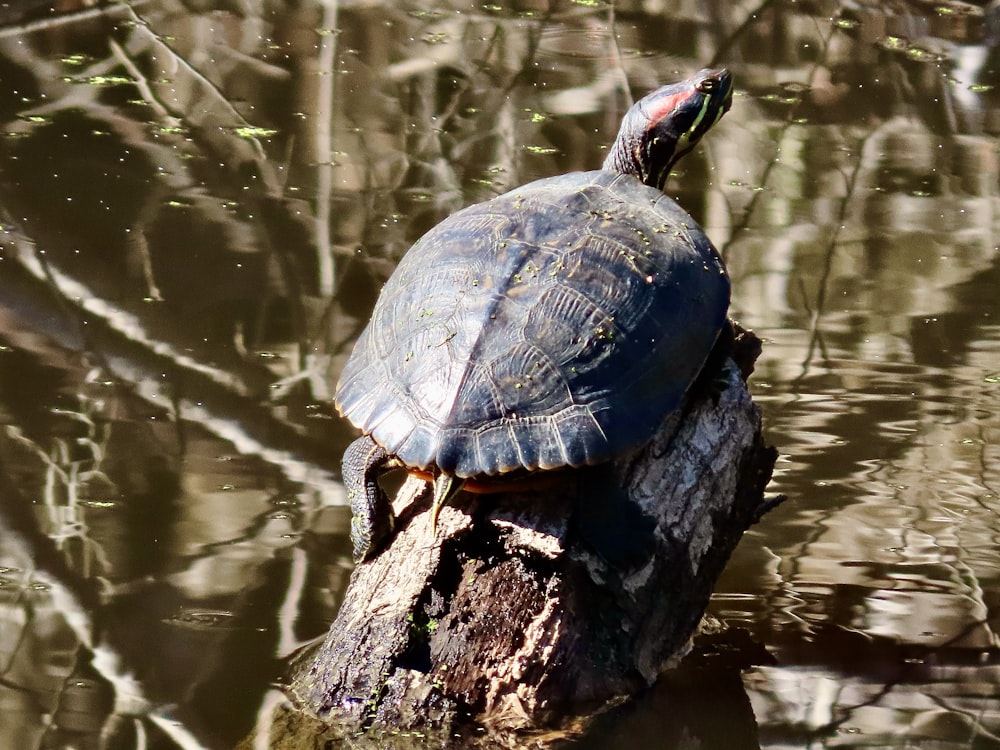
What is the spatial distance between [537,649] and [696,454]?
2.07 ft

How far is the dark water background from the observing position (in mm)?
3148

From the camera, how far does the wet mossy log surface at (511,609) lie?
2.69 metres

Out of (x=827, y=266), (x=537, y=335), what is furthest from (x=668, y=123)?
(x=827, y=266)

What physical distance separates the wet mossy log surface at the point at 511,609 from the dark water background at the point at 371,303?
244 mm

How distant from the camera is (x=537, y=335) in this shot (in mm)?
2764

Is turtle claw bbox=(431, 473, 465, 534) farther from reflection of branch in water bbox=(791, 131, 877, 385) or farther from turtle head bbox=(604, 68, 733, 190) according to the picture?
reflection of branch in water bbox=(791, 131, 877, 385)

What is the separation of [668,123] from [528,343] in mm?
1352

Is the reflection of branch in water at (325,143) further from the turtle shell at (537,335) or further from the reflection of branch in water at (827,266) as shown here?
the turtle shell at (537,335)

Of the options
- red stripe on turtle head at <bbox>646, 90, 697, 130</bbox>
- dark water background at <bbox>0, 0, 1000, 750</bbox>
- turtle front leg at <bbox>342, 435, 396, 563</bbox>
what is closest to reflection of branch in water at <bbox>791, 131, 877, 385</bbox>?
dark water background at <bbox>0, 0, 1000, 750</bbox>

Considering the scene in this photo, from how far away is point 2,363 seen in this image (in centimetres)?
432

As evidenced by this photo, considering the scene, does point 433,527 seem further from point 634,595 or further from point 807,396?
point 807,396

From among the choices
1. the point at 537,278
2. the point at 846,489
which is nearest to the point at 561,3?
the point at 846,489

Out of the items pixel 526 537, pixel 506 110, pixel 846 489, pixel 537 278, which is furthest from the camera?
pixel 506 110

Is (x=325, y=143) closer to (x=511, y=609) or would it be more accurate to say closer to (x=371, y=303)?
(x=371, y=303)
